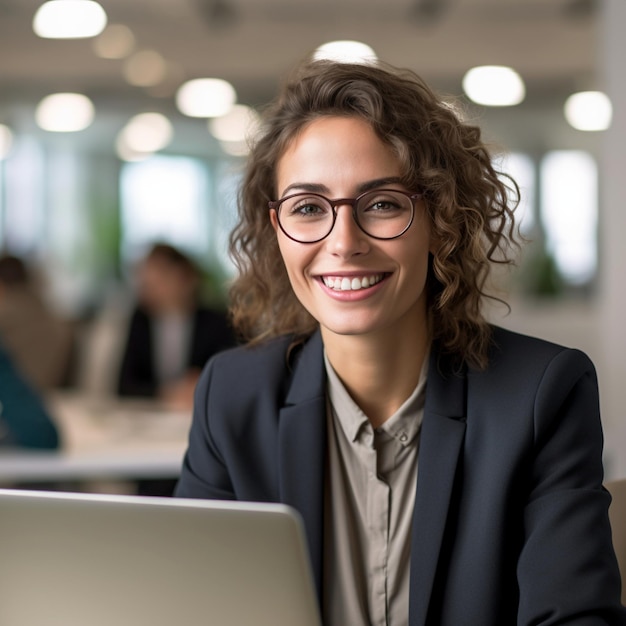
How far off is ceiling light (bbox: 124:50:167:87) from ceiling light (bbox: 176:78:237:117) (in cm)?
62

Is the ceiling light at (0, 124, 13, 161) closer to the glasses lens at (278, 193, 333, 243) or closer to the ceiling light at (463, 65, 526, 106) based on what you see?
the ceiling light at (463, 65, 526, 106)

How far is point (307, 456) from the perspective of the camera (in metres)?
1.56

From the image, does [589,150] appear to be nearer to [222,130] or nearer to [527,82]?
[527,82]

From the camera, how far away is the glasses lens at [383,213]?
1488 mm

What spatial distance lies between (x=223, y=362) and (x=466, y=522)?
49 centimetres

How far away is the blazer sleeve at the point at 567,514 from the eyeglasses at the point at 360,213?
12.3 inches

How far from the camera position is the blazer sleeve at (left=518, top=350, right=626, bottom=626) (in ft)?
4.43

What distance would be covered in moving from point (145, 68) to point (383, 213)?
24.5 ft

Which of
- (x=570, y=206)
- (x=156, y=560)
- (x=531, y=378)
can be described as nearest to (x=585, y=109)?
(x=570, y=206)

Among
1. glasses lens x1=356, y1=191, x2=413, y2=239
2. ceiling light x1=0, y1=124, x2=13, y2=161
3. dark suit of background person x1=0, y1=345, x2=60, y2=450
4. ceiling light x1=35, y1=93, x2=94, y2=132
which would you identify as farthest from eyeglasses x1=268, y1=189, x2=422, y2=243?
ceiling light x1=0, y1=124, x2=13, y2=161

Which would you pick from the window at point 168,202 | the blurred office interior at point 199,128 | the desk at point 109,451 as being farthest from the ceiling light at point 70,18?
the window at point 168,202

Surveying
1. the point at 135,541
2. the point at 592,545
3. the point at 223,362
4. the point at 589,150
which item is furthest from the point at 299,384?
the point at 589,150

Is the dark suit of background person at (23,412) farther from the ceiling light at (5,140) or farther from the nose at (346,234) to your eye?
the ceiling light at (5,140)

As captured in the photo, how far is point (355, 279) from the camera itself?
149 cm
